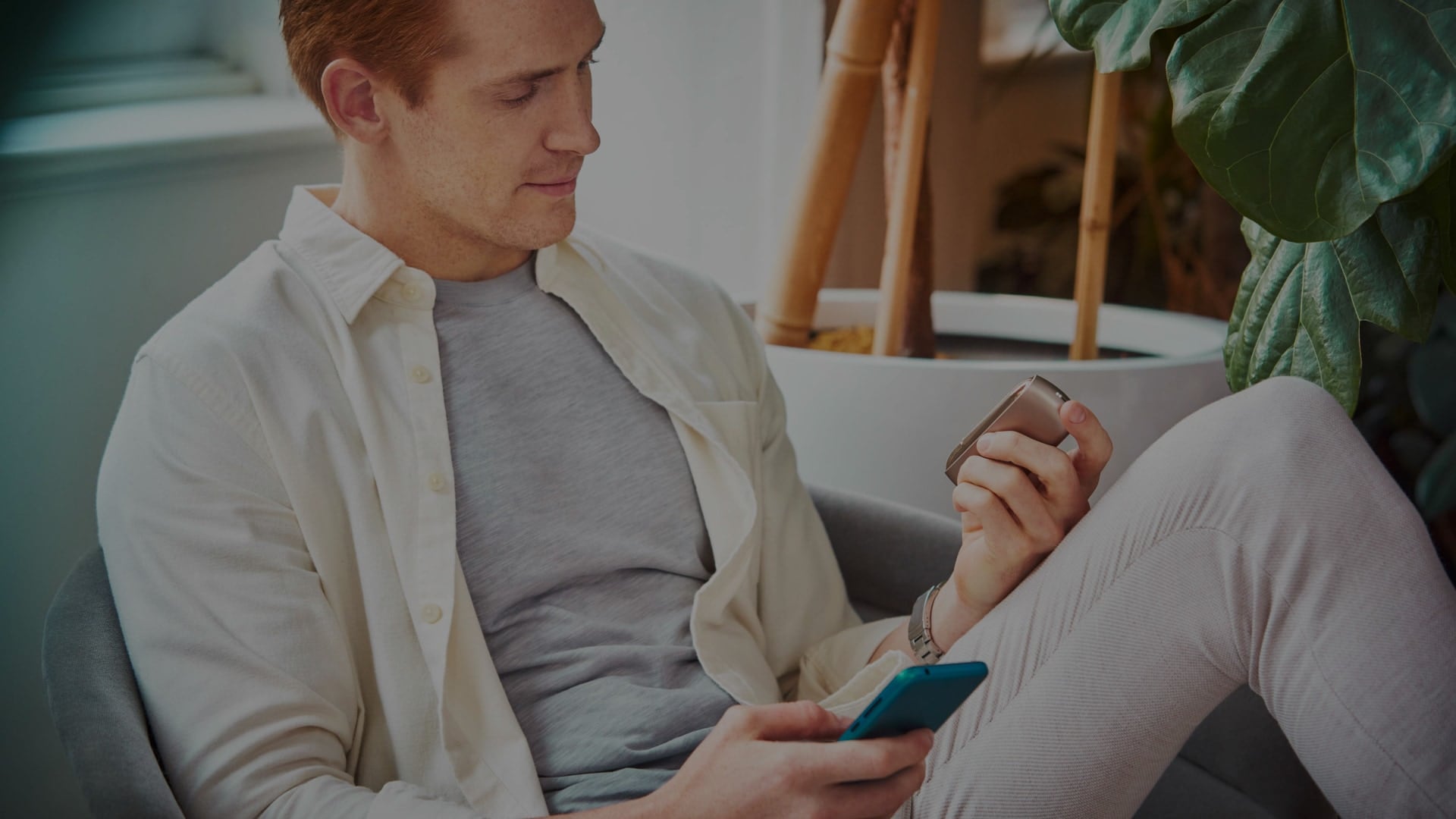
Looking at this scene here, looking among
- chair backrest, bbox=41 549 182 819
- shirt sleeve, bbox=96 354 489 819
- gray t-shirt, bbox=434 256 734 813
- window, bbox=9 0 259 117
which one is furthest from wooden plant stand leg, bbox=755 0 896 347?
chair backrest, bbox=41 549 182 819

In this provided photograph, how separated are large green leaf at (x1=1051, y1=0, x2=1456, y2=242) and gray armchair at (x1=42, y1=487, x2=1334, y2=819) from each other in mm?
489

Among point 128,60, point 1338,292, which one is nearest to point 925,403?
point 1338,292

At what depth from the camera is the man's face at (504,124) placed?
1041 mm

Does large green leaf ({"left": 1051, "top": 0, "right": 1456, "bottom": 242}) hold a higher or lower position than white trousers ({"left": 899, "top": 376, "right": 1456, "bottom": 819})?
higher

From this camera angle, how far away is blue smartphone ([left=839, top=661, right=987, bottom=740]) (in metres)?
0.73

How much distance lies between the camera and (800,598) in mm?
1265

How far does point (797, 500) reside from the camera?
50.9 inches

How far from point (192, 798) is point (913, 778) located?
1.66 feet

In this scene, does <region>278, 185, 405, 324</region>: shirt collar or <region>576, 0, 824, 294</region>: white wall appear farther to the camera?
<region>576, 0, 824, 294</region>: white wall

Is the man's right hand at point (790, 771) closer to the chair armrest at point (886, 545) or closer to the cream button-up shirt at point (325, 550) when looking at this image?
the cream button-up shirt at point (325, 550)

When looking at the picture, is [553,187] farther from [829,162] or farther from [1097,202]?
[1097,202]

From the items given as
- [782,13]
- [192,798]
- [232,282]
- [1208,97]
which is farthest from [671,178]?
[192,798]

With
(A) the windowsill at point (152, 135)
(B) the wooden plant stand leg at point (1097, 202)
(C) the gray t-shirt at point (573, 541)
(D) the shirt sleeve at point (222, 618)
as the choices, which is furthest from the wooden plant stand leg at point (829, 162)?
(D) the shirt sleeve at point (222, 618)

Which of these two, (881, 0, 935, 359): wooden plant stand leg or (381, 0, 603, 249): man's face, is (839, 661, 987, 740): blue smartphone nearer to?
(381, 0, 603, 249): man's face
